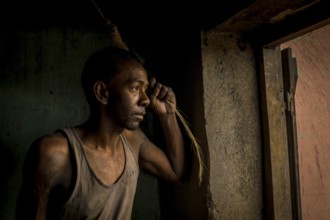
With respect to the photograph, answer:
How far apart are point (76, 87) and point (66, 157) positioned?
0.75m

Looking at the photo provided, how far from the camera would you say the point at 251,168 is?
78.7 inches

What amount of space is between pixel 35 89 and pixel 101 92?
2.14 feet

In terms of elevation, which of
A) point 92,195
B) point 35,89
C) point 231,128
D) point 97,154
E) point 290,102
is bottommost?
point 92,195

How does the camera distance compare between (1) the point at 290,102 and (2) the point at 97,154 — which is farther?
(1) the point at 290,102

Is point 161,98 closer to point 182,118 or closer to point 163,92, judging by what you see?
point 163,92

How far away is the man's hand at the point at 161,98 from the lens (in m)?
2.06

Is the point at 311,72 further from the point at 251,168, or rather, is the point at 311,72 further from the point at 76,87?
the point at 76,87

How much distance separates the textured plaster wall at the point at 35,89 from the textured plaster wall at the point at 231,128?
0.84m

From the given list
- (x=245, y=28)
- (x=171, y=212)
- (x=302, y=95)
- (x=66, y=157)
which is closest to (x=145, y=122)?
(x=171, y=212)

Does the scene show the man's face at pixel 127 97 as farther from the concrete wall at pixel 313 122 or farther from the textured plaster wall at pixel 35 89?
the concrete wall at pixel 313 122

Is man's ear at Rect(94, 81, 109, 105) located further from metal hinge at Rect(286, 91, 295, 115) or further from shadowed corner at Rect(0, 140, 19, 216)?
metal hinge at Rect(286, 91, 295, 115)

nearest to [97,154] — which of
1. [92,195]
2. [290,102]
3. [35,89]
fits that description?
[92,195]

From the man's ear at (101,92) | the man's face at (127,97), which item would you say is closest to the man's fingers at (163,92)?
the man's face at (127,97)

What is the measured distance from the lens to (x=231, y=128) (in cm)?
199
